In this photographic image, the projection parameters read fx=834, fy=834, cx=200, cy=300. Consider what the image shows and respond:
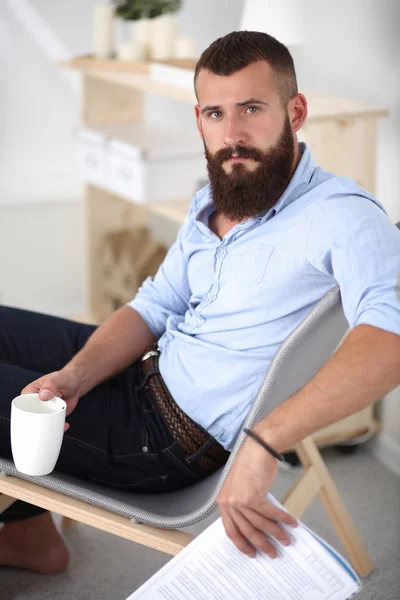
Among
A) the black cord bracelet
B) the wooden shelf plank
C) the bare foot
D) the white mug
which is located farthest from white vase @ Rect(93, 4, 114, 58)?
the black cord bracelet

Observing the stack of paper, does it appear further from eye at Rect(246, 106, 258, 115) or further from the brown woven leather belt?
eye at Rect(246, 106, 258, 115)

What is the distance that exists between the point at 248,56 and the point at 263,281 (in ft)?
1.26

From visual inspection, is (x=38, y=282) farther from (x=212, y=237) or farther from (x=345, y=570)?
(x=345, y=570)

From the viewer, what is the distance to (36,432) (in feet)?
4.26

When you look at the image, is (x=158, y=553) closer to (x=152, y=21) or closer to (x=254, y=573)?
(x=254, y=573)

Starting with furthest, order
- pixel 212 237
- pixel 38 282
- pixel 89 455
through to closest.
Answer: pixel 38 282
pixel 212 237
pixel 89 455

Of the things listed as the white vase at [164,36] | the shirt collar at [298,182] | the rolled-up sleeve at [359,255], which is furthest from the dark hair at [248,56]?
the white vase at [164,36]

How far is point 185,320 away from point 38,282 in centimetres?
237

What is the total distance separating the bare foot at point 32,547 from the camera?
1854mm


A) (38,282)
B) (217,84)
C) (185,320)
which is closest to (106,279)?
(38,282)

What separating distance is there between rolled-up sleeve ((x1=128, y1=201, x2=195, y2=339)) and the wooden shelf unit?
1.74 ft

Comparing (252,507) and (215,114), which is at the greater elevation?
(215,114)

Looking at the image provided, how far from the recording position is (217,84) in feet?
4.77

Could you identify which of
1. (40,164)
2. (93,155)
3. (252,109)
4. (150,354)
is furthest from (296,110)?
(40,164)
